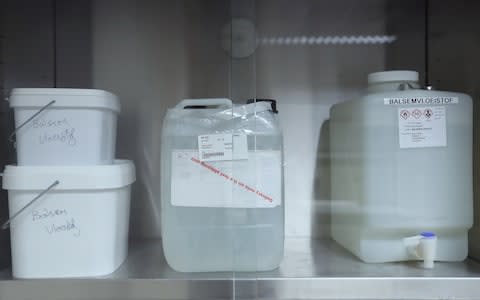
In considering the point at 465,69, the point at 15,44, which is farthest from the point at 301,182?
the point at 15,44

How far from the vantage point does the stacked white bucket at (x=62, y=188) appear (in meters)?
0.73

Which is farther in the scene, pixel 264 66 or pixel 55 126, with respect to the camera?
pixel 264 66

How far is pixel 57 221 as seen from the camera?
729 mm

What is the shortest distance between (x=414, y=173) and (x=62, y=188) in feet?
2.45

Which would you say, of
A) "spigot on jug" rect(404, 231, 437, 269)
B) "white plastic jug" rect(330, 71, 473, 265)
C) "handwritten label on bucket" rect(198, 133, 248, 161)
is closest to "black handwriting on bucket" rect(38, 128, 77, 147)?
"handwritten label on bucket" rect(198, 133, 248, 161)

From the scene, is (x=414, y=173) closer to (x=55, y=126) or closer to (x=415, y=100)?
(x=415, y=100)

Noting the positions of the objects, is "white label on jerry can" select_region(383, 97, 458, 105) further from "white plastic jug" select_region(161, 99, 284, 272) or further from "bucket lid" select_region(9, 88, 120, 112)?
"bucket lid" select_region(9, 88, 120, 112)

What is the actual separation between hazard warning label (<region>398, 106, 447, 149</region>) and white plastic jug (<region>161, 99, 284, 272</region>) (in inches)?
10.9

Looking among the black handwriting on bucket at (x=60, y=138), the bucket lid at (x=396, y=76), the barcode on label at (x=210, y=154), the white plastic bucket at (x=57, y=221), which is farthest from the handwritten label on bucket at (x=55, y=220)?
the bucket lid at (x=396, y=76)

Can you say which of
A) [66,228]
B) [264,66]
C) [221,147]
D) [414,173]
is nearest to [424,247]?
[414,173]

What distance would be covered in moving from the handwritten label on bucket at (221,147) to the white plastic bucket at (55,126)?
0.77 ft

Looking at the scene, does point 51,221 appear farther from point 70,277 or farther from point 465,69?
point 465,69

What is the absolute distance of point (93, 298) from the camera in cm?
71

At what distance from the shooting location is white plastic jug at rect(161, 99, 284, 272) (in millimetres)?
754
